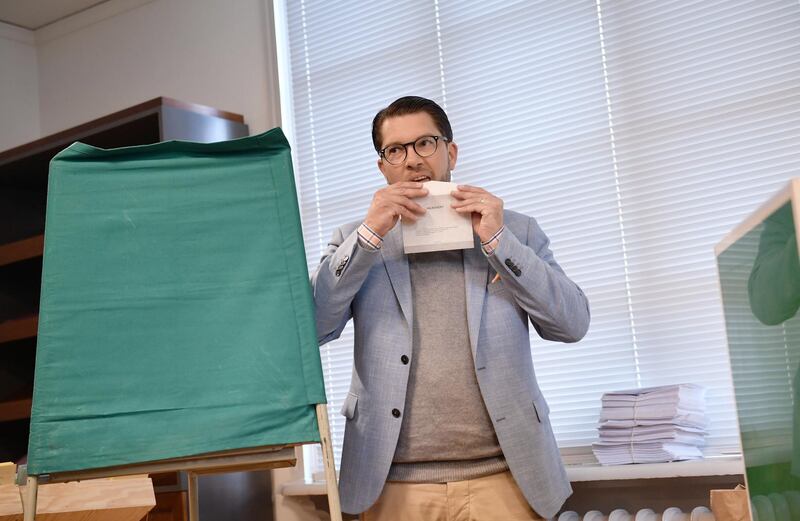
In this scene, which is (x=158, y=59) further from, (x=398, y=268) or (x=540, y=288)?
(x=540, y=288)

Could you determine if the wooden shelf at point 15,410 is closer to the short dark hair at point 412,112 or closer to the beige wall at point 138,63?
the beige wall at point 138,63

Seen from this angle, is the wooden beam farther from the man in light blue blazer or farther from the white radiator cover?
the white radiator cover

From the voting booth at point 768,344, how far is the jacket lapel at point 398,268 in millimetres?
844

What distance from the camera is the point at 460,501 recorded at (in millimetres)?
1867

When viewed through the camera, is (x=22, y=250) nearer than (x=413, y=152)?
No

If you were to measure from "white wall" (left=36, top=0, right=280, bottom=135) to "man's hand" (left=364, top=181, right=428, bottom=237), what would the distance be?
6.29ft

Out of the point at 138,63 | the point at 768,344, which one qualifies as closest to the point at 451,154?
the point at 768,344

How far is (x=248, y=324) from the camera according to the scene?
158 cm

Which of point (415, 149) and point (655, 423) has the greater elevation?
point (415, 149)

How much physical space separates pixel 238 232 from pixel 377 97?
6.46ft

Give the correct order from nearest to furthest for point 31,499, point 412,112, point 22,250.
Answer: point 31,499 < point 412,112 < point 22,250

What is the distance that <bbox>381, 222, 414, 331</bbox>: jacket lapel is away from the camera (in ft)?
6.46

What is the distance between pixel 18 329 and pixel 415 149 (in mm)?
2544

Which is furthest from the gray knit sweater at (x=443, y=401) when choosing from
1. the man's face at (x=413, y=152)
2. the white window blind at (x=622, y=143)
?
the white window blind at (x=622, y=143)
